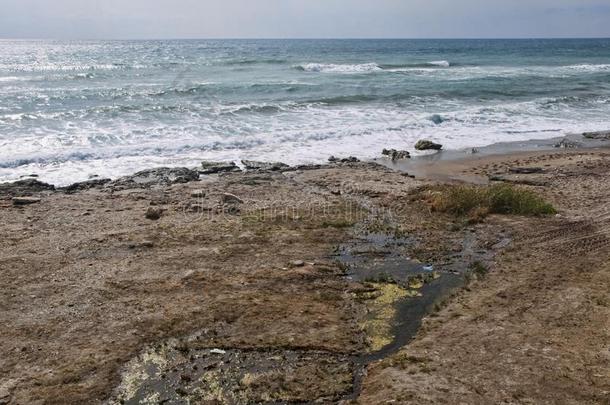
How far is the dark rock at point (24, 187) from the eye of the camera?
45.5ft

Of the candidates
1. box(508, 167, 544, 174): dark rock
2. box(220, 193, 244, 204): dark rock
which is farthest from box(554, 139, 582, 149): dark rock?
box(220, 193, 244, 204): dark rock

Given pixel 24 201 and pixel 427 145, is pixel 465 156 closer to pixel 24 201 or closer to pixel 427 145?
pixel 427 145

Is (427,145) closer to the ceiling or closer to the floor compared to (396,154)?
closer to the ceiling

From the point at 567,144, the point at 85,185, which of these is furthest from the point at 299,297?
the point at 567,144

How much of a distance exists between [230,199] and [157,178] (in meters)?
3.48

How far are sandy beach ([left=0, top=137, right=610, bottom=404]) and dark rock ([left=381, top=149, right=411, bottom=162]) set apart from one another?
15.8ft

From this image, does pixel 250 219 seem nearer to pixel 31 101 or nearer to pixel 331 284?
pixel 331 284

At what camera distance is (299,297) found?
841 centimetres

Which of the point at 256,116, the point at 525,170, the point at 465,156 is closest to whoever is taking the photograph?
the point at 525,170

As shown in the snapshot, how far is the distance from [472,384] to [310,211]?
6.90 metres

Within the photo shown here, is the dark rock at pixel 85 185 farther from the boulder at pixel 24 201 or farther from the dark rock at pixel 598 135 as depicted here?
the dark rock at pixel 598 135

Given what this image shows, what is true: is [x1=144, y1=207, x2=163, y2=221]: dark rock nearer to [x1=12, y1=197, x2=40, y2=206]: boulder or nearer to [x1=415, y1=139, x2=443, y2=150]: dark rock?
[x1=12, y1=197, x2=40, y2=206]: boulder

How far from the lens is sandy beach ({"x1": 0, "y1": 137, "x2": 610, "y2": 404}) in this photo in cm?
629

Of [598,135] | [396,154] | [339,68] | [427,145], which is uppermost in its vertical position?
[339,68]
